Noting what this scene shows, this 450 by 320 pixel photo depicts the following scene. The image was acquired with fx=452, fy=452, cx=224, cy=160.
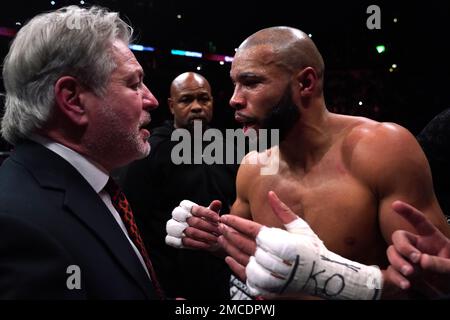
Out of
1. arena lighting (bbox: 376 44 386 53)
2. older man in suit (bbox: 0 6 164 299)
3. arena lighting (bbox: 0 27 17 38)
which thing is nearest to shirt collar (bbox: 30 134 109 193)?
older man in suit (bbox: 0 6 164 299)

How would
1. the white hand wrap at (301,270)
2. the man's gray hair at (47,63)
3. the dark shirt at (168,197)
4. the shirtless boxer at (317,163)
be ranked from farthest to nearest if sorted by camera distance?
the dark shirt at (168,197) → the shirtless boxer at (317,163) → the man's gray hair at (47,63) → the white hand wrap at (301,270)

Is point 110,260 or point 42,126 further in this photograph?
point 42,126

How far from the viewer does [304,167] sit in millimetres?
1472

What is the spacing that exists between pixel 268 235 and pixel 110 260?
32 cm

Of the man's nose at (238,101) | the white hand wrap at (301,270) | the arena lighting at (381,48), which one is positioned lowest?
the white hand wrap at (301,270)

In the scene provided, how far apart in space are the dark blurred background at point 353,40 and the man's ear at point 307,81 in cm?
219

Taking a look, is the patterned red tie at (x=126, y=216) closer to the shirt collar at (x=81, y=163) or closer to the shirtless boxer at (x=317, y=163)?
the shirt collar at (x=81, y=163)

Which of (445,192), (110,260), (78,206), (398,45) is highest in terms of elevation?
(398,45)

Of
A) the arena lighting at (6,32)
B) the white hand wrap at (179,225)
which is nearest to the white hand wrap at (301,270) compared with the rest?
the white hand wrap at (179,225)

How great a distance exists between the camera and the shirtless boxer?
1.22 meters

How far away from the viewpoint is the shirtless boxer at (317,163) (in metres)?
1.22

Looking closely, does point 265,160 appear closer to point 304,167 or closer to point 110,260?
point 304,167

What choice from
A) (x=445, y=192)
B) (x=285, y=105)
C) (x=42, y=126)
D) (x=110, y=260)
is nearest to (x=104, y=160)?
(x=42, y=126)
